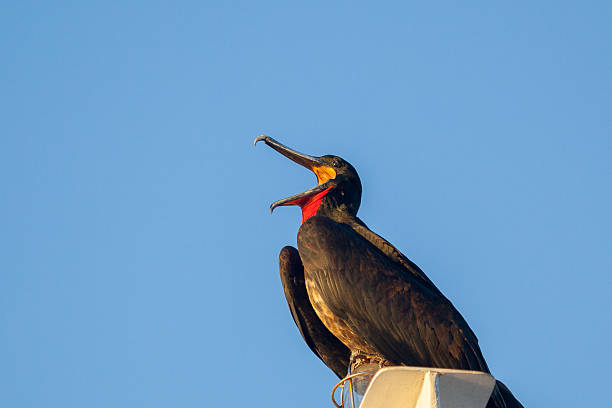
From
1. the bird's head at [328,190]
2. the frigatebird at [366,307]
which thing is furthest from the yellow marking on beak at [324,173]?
the frigatebird at [366,307]

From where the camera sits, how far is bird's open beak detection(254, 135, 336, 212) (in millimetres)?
8528

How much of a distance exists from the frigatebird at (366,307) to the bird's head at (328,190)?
0.34 m

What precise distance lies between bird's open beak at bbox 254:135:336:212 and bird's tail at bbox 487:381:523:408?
266 centimetres

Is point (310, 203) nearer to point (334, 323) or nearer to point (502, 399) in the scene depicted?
point (334, 323)

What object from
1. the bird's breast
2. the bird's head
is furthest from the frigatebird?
the bird's head

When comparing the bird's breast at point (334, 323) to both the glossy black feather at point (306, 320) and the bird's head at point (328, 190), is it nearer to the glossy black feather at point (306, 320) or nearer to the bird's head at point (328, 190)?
the glossy black feather at point (306, 320)

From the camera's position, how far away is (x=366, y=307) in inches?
285

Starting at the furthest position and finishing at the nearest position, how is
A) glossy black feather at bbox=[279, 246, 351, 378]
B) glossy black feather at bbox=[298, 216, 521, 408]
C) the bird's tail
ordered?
glossy black feather at bbox=[279, 246, 351, 378] → glossy black feather at bbox=[298, 216, 521, 408] → the bird's tail

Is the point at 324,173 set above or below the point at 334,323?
above

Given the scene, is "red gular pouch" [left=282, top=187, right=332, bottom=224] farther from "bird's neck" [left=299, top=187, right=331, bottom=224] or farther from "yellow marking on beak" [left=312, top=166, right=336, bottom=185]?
"yellow marking on beak" [left=312, top=166, right=336, bottom=185]

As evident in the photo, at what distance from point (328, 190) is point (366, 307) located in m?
1.59

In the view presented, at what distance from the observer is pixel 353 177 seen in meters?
8.65

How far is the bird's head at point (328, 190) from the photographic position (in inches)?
333

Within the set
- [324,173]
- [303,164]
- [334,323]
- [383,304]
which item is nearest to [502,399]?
A: [383,304]
